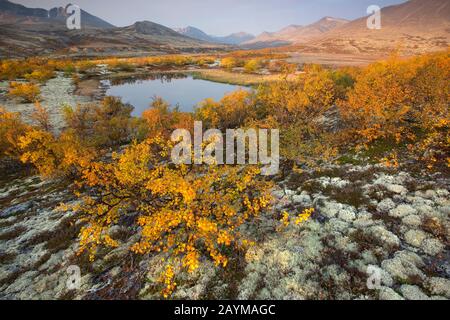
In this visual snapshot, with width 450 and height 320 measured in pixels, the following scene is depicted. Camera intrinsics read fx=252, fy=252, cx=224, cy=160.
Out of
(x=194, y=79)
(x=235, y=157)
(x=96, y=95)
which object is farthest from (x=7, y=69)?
(x=235, y=157)

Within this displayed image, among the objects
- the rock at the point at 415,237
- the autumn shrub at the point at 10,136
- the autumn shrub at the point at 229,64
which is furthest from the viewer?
the autumn shrub at the point at 229,64

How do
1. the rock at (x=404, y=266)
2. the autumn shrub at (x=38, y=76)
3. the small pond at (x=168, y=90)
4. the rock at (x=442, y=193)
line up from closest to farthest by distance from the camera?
the rock at (x=404, y=266) → the rock at (x=442, y=193) → the small pond at (x=168, y=90) → the autumn shrub at (x=38, y=76)

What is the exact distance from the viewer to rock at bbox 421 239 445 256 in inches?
359

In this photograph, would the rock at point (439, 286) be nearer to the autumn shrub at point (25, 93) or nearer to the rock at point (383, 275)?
the rock at point (383, 275)

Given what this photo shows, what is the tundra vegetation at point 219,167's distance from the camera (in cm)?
1023

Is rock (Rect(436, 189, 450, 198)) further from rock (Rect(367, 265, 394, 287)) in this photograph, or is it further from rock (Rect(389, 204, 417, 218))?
rock (Rect(367, 265, 394, 287))

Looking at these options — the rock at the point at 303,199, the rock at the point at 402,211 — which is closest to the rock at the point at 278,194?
the rock at the point at 303,199

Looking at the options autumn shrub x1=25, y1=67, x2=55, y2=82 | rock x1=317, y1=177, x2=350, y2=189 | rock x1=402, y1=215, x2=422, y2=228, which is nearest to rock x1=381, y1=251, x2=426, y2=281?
rock x1=402, y1=215, x2=422, y2=228

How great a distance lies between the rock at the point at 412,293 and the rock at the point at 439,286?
1.17 ft

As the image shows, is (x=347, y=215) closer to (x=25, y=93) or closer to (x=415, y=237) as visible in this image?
(x=415, y=237)
